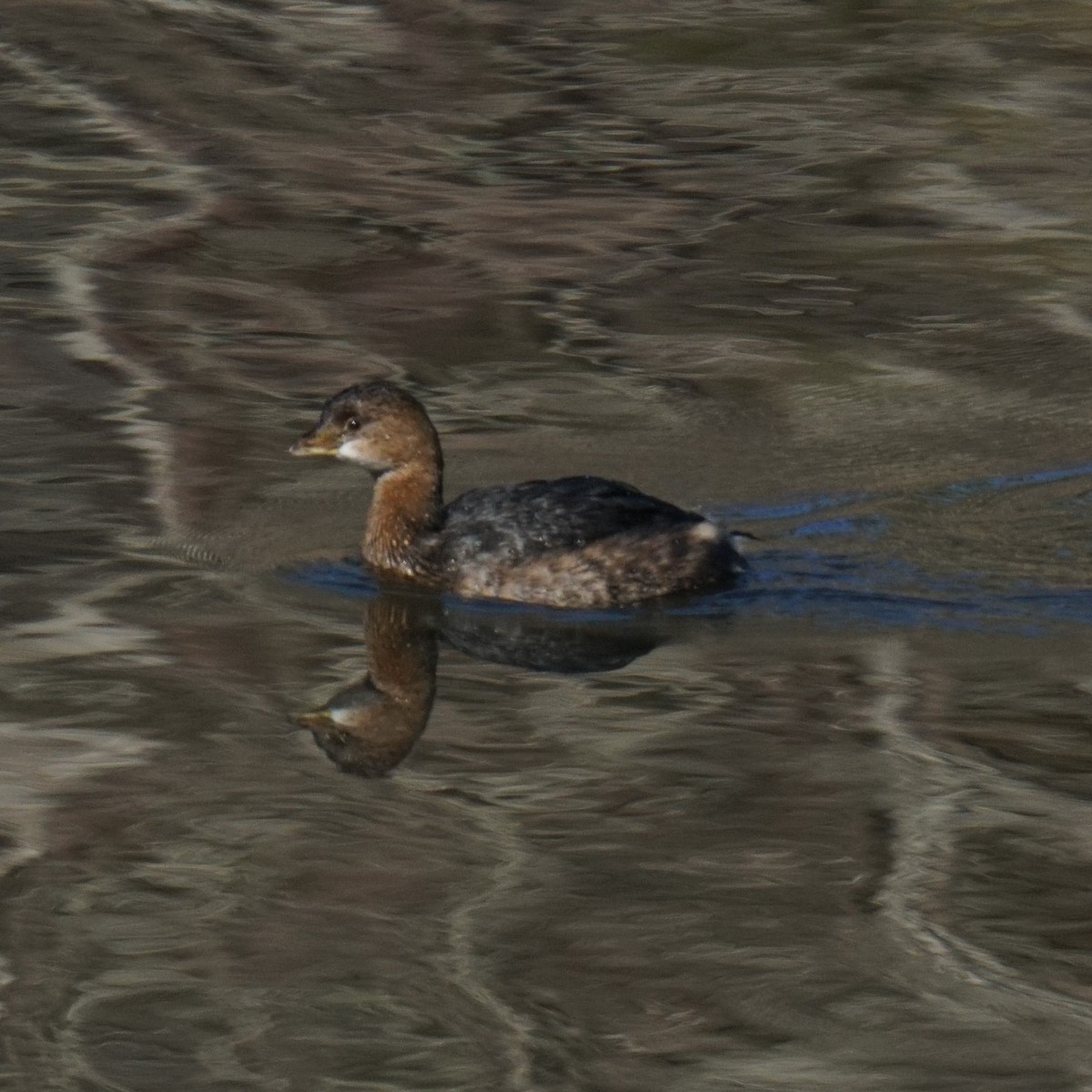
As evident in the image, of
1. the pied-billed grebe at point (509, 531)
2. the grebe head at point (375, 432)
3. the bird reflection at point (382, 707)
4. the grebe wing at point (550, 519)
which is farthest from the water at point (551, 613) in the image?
the grebe head at point (375, 432)

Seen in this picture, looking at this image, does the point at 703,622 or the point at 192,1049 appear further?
the point at 703,622

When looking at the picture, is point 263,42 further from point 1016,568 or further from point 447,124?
point 1016,568

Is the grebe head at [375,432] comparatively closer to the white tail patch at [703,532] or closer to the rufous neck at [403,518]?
the rufous neck at [403,518]

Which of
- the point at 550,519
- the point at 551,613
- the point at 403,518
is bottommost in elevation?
the point at 551,613

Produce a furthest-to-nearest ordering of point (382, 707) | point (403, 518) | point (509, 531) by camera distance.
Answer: point (403, 518), point (509, 531), point (382, 707)

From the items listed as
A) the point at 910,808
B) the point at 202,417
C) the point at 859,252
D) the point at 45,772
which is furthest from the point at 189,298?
the point at 910,808

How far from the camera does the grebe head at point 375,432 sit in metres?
9.95

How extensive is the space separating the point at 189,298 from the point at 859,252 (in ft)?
11.7

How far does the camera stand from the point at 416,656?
8961 millimetres

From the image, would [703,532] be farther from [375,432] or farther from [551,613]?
[375,432]

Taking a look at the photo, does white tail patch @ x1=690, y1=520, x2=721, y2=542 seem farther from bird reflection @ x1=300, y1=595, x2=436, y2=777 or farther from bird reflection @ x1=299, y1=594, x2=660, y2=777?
bird reflection @ x1=300, y1=595, x2=436, y2=777

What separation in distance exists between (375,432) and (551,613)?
1039 mm

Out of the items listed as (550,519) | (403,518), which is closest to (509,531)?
(550,519)

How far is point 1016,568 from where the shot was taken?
Answer: 9.71 metres
